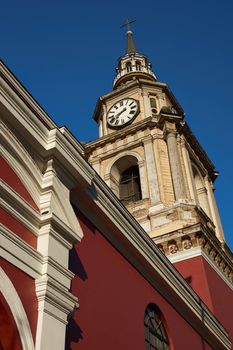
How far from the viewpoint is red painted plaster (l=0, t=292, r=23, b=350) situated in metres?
5.84

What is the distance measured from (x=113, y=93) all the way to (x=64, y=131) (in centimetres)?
1691

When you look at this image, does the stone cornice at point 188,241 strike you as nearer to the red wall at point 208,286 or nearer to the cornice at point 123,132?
the red wall at point 208,286

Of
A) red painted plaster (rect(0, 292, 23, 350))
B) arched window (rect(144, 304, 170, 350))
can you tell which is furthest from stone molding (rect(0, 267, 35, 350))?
arched window (rect(144, 304, 170, 350))

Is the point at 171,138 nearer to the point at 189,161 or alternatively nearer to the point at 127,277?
the point at 189,161

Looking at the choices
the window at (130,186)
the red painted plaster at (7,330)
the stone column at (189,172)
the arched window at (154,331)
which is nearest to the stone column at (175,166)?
the stone column at (189,172)

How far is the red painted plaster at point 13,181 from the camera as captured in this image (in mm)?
6791

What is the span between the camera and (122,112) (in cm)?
2355

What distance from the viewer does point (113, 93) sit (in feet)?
81.5

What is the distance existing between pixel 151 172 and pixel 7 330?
13918 mm

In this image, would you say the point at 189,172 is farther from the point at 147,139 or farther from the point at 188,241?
the point at 188,241

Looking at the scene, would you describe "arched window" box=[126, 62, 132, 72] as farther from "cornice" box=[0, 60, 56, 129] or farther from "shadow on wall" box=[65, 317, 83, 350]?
"shadow on wall" box=[65, 317, 83, 350]

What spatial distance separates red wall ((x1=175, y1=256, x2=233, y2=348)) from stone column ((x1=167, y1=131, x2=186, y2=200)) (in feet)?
9.65

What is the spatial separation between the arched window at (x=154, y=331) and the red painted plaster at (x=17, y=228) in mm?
3805

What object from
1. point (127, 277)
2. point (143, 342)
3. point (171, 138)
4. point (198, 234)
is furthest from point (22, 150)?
point (171, 138)
